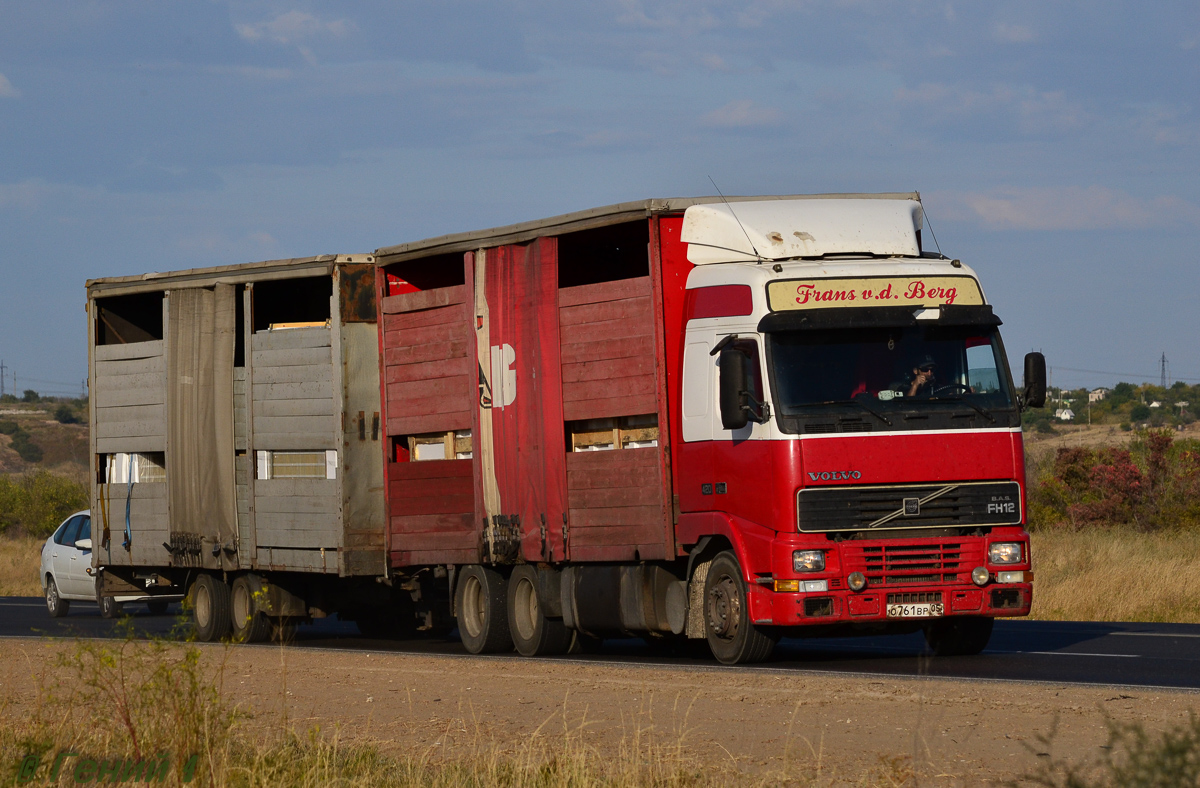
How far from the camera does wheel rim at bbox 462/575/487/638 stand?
16.9 m

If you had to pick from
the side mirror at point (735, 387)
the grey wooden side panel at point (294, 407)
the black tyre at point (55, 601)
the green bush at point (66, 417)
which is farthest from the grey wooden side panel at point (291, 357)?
the green bush at point (66, 417)

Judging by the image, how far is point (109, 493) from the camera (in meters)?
21.2

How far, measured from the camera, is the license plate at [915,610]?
12969 mm

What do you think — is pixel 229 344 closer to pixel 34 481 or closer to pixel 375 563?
pixel 375 563

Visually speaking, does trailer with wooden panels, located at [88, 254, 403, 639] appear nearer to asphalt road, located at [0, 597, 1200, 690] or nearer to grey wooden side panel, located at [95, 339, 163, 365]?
grey wooden side panel, located at [95, 339, 163, 365]

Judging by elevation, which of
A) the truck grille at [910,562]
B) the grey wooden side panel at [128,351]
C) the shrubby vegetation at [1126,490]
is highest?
the grey wooden side panel at [128,351]

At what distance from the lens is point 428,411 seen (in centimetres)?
1728

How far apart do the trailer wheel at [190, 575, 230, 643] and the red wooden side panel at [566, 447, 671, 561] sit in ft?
21.2

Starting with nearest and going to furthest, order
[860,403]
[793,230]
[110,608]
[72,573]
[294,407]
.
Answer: [860,403], [793,230], [294,407], [110,608], [72,573]

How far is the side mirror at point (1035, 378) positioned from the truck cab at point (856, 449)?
1.5 inches

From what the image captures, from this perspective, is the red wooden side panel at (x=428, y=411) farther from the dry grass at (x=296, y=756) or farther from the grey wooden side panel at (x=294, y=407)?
the dry grass at (x=296, y=756)

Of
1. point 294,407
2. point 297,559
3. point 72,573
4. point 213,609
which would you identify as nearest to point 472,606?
point 297,559

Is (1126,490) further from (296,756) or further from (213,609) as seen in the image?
(296,756)

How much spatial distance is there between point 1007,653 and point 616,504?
3.88 meters
